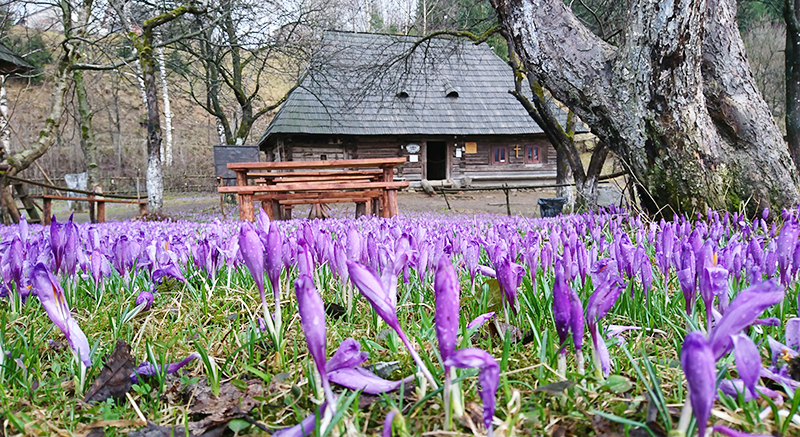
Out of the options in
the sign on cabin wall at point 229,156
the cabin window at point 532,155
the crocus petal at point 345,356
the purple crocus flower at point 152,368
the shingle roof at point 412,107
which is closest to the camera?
the crocus petal at point 345,356

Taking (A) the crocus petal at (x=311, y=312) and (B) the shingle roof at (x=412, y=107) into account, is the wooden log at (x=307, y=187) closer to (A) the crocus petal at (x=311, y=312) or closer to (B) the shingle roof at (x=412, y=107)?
(A) the crocus petal at (x=311, y=312)

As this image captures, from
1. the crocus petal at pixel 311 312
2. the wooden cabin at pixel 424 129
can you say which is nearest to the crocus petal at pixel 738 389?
the crocus petal at pixel 311 312

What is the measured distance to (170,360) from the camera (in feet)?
4.01

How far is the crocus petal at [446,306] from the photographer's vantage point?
2.26 ft

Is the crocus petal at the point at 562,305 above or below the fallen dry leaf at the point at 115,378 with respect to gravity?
above

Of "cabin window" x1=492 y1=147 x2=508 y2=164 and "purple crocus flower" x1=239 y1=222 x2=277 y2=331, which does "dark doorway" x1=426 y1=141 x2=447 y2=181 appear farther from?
"purple crocus flower" x1=239 y1=222 x2=277 y2=331

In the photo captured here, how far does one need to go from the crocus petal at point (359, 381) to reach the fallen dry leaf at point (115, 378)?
502 millimetres

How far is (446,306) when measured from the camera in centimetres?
70

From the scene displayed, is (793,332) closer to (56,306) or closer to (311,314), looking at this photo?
(311,314)

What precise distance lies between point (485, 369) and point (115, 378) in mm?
825

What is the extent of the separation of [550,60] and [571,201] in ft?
25.1

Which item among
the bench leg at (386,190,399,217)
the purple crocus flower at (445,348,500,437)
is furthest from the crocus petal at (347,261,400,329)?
the bench leg at (386,190,399,217)

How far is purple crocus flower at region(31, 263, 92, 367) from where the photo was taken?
0.96 metres

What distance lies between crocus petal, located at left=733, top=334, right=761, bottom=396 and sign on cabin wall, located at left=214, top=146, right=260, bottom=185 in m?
20.0
